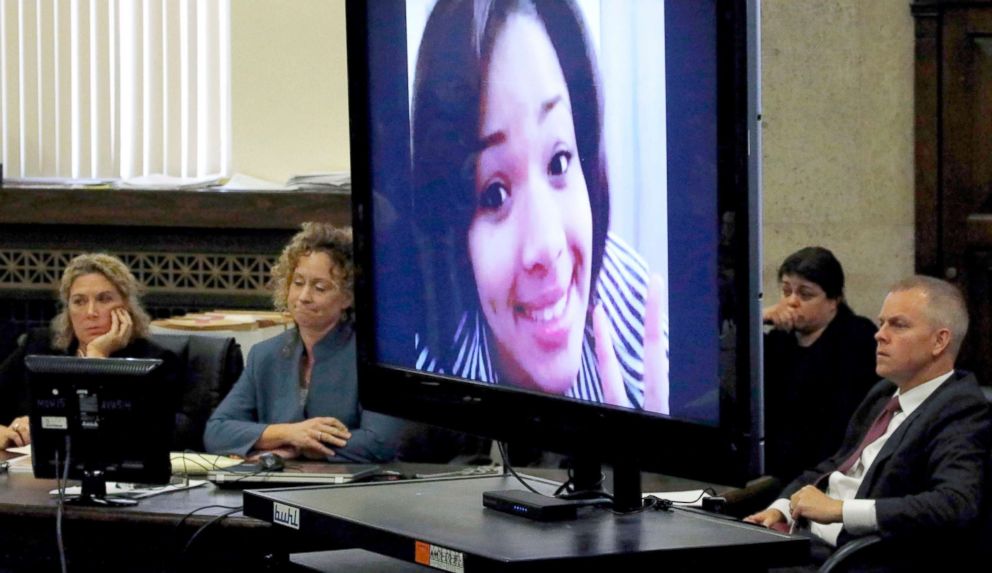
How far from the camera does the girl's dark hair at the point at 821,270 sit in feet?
17.2

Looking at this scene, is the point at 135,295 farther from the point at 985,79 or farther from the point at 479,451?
the point at 985,79

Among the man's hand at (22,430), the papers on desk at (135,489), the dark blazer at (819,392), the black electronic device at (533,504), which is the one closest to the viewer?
the black electronic device at (533,504)

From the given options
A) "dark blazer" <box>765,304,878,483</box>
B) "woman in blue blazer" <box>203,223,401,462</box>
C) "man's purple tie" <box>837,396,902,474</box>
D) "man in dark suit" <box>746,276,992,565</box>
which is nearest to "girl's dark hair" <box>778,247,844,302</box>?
"dark blazer" <box>765,304,878,483</box>

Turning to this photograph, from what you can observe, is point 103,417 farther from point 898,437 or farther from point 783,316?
point 783,316

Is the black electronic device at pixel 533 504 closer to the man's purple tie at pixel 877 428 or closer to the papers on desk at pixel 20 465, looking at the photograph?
the man's purple tie at pixel 877 428

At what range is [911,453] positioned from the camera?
372cm

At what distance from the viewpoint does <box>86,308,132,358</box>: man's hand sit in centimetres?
507

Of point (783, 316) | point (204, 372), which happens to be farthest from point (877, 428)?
point (204, 372)

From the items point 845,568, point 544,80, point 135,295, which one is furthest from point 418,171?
point 135,295

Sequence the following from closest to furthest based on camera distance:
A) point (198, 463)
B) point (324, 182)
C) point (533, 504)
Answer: point (533, 504) < point (198, 463) < point (324, 182)

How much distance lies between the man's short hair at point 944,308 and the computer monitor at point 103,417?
1.92 metres

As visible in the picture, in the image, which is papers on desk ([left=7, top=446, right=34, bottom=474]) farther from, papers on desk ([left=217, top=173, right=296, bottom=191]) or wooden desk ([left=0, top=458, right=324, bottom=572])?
papers on desk ([left=217, top=173, right=296, bottom=191])

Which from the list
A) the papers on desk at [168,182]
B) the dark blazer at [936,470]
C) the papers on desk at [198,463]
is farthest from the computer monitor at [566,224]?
the papers on desk at [168,182]

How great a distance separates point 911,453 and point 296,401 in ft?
5.79
